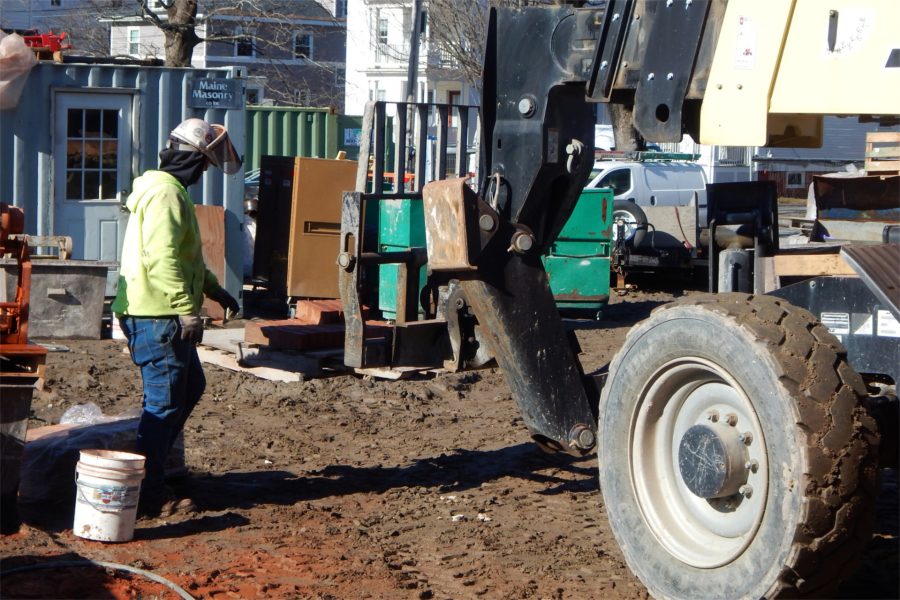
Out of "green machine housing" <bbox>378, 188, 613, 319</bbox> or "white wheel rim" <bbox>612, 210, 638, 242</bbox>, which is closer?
"green machine housing" <bbox>378, 188, 613, 319</bbox>

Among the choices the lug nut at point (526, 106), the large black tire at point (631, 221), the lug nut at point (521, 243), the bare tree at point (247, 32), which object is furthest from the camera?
the bare tree at point (247, 32)

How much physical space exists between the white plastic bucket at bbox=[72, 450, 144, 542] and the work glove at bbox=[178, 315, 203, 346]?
679 millimetres

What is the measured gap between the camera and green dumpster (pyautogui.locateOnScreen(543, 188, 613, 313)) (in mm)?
13750

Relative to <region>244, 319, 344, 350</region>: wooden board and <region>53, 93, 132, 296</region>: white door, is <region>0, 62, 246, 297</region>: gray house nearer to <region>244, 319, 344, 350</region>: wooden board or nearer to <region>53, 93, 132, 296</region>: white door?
<region>53, 93, 132, 296</region>: white door

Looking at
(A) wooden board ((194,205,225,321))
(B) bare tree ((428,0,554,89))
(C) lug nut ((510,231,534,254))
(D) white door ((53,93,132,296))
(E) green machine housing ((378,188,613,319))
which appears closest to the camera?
(C) lug nut ((510,231,534,254))

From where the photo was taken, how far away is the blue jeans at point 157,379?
579cm

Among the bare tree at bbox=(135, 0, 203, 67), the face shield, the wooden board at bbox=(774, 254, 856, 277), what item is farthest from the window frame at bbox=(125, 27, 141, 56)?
the wooden board at bbox=(774, 254, 856, 277)

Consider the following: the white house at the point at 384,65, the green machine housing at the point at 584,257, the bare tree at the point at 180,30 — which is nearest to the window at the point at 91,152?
the green machine housing at the point at 584,257

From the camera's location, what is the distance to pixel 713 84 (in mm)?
4246

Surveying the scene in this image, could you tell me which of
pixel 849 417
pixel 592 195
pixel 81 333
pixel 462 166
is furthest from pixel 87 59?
pixel 849 417

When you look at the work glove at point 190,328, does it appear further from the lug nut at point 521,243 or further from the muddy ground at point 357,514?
the lug nut at point 521,243

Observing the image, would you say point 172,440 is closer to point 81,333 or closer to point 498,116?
point 498,116

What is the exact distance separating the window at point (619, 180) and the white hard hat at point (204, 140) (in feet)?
46.4

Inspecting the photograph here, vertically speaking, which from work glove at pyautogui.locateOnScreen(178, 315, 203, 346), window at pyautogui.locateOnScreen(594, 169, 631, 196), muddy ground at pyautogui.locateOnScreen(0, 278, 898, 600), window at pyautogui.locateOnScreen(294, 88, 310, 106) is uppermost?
window at pyautogui.locateOnScreen(294, 88, 310, 106)
